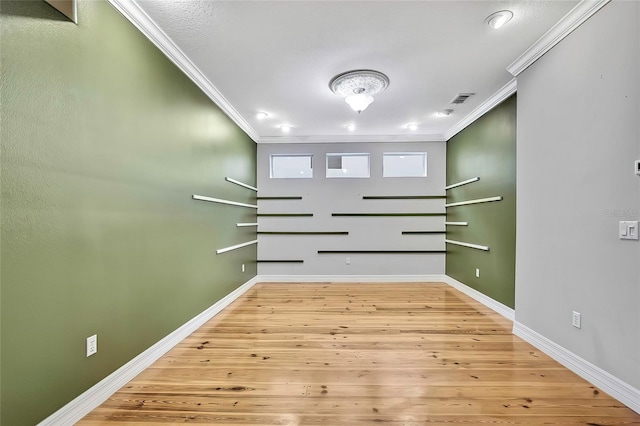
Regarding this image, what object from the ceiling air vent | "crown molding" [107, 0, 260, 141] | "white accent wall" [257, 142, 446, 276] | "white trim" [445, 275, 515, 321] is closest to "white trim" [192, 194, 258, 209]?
"white accent wall" [257, 142, 446, 276]

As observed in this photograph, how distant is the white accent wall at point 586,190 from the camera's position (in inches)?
61.0

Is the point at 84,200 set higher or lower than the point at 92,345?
higher

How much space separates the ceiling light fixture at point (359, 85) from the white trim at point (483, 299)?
2.82 metres

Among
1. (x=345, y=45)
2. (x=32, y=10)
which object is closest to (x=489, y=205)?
(x=345, y=45)

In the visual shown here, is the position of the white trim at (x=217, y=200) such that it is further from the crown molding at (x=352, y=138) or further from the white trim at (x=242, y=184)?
the crown molding at (x=352, y=138)

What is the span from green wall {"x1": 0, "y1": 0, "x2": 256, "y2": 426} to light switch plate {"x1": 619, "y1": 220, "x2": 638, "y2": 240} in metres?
3.16

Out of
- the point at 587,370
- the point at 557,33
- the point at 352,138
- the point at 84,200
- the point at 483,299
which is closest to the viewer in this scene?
the point at 84,200

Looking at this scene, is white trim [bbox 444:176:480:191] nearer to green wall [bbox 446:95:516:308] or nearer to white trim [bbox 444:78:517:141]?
green wall [bbox 446:95:516:308]

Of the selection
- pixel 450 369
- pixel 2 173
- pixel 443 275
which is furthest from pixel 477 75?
pixel 2 173

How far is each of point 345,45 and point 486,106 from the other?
2.20 meters

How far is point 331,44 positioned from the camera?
2.13m

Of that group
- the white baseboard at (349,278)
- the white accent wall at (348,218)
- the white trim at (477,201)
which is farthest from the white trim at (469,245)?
the white baseboard at (349,278)

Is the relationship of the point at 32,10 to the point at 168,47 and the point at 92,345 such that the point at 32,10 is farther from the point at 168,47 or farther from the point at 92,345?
the point at 92,345

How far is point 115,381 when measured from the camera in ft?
5.46
